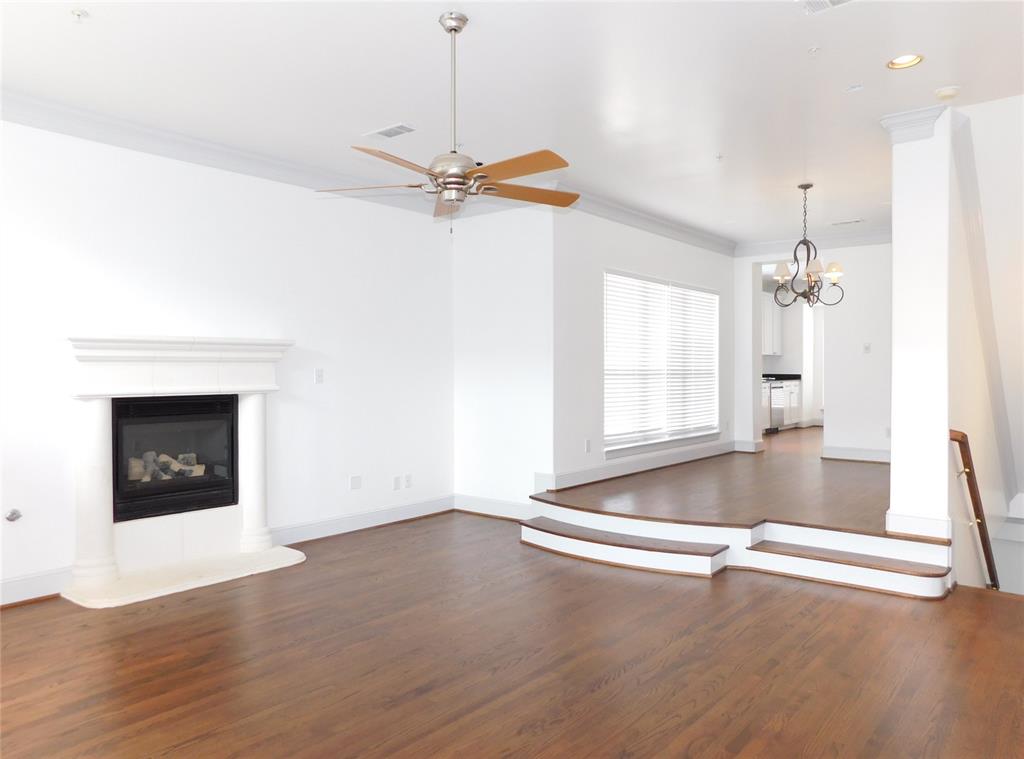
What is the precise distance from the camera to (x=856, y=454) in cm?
873

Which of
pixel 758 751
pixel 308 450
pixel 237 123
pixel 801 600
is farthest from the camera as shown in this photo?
pixel 308 450

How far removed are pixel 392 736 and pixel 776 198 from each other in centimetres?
611

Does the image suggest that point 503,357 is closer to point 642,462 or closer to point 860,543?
point 642,462

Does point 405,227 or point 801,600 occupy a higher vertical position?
point 405,227

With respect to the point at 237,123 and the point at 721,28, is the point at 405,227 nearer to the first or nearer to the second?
the point at 237,123

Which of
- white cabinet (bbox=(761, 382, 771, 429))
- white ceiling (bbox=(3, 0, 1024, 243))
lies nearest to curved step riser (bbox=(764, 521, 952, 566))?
white ceiling (bbox=(3, 0, 1024, 243))

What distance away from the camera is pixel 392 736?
8.78 ft

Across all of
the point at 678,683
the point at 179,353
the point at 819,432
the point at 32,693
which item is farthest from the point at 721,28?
the point at 819,432

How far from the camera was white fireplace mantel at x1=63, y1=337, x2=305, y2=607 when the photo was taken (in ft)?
14.5

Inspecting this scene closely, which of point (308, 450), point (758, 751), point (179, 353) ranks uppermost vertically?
point (179, 353)

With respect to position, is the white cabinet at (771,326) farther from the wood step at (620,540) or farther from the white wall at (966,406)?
the wood step at (620,540)

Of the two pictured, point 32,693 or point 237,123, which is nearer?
point 32,693

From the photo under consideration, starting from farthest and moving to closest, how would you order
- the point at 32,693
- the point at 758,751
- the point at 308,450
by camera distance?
the point at 308,450, the point at 32,693, the point at 758,751

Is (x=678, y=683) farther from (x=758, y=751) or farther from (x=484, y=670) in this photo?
(x=484, y=670)
